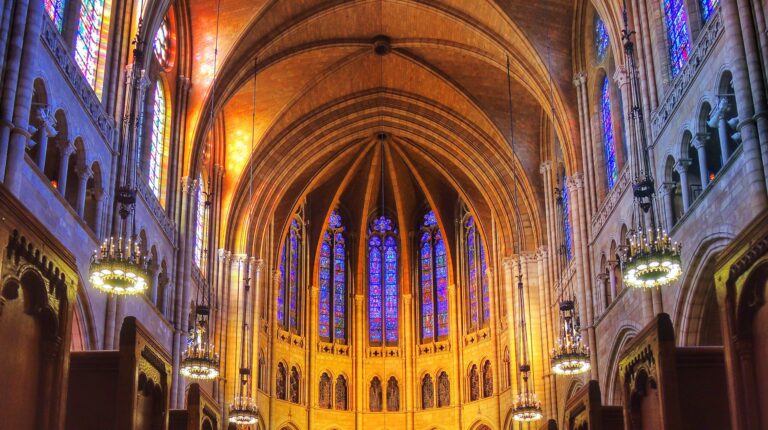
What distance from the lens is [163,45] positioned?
81.8 ft

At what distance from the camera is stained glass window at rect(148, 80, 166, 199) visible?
23828 mm

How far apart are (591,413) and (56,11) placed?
1183cm

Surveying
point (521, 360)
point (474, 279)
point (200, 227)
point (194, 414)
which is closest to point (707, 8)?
point (194, 414)

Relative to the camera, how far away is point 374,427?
3725cm

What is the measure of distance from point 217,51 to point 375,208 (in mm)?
15733

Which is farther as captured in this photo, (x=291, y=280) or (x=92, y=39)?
(x=291, y=280)

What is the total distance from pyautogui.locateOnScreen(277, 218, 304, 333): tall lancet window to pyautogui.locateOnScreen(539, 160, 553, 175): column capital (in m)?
11.1

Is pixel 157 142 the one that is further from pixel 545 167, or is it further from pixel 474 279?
pixel 474 279

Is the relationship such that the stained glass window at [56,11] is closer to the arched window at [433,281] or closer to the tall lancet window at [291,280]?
the tall lancet window at [291,280]

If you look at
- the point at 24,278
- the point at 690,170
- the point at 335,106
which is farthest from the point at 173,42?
the point at 24,278

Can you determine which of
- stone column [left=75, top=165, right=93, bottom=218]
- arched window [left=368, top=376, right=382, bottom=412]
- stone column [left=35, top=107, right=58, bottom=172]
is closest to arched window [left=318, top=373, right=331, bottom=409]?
arched window [left=368, top=376, right=382, bottom=412]

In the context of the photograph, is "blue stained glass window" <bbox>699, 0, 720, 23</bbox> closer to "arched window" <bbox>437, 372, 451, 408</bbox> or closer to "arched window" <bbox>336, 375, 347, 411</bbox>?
"arched window" <bbox>437, 372, 451, 408</bbox>

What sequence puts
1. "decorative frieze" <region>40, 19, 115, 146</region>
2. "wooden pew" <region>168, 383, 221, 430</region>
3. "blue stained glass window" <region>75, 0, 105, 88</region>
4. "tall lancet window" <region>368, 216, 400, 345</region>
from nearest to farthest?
"wooden pew" <region>168, 383, 221, 430</region>, "decorative frieze" <region>40, 19, 115, 146</region>, "blue stained glass window" <region>75, 0, 105, 88</region>, "tall lancet window" <region>368, 216, 400, 345</region>

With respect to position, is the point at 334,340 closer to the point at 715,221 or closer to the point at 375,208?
the point at 375,208
